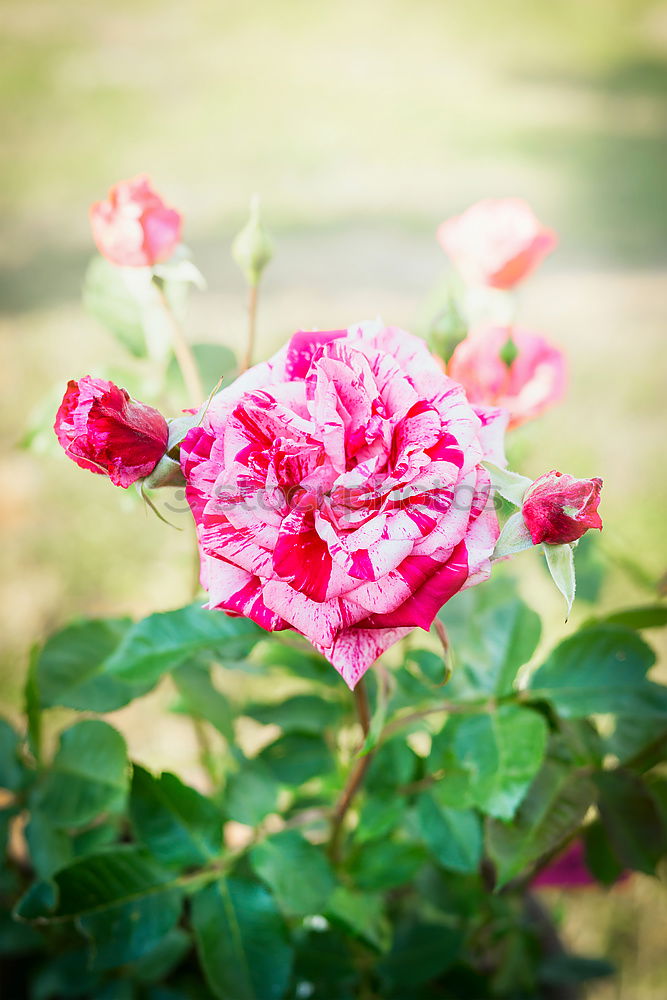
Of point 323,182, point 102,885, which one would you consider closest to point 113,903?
point 102,885

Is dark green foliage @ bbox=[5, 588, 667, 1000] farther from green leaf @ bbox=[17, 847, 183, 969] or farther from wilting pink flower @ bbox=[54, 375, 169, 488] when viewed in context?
wilting pink flower @ bbox=[54, 375, 169, 488]

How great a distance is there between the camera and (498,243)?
0.45 metres

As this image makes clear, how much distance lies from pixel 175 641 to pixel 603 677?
198mm

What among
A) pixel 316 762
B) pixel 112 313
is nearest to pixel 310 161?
pixel 112 313

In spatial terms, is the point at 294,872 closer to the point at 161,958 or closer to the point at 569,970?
the point at 161,958

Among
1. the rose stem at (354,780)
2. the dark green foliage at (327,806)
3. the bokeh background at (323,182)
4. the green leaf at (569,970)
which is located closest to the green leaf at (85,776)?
the dark green foliage at (327,806)

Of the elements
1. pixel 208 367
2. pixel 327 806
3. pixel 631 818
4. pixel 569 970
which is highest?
pixel 208 367

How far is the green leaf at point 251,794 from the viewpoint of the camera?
0.43 metres

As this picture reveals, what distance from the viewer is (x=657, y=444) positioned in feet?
4.12

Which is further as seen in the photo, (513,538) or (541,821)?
(541,821)

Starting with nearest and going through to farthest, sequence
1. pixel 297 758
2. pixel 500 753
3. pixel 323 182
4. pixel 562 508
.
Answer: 1. pixel 562 508
2. pixel 500 753
3. pixel 297 758
4. pixel 323 182

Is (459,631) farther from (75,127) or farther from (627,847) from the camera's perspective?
(75,127)

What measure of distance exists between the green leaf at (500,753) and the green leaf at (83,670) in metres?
0.16

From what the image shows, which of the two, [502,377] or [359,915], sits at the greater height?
[502,377]
